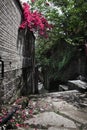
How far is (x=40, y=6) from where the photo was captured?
1082 centimetres

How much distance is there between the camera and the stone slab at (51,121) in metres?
4.31

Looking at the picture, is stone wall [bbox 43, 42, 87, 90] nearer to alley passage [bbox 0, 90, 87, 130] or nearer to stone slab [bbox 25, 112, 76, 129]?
alley passage [bbox 0, 90, 87, 130]

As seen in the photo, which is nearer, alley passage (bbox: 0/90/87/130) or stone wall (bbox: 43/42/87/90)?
alley passage (bbox: 0/90/87/130)

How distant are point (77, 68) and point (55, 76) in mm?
1931

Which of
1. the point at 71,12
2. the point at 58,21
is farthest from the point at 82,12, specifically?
the point at 58,21

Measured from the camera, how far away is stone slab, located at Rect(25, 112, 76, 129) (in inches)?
170

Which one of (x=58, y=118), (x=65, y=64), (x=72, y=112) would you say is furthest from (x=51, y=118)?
(x=65, y=64)

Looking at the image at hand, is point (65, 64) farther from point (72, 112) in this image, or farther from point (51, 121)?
point (51, 121)

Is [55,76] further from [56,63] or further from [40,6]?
[40,6]

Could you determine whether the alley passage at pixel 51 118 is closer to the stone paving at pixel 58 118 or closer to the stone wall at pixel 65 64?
the stone paving at pixel 58 118

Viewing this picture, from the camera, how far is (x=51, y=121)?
4.52 metres

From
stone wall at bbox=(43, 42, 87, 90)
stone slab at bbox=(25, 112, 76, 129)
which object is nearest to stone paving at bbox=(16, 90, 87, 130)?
stone slab at bbox=(25, 112, 76, 129)

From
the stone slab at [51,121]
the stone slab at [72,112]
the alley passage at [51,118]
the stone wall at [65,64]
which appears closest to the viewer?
the alley passage at [51,118]

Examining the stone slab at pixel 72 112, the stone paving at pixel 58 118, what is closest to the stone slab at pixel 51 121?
the stone paving at pixel 58 118
